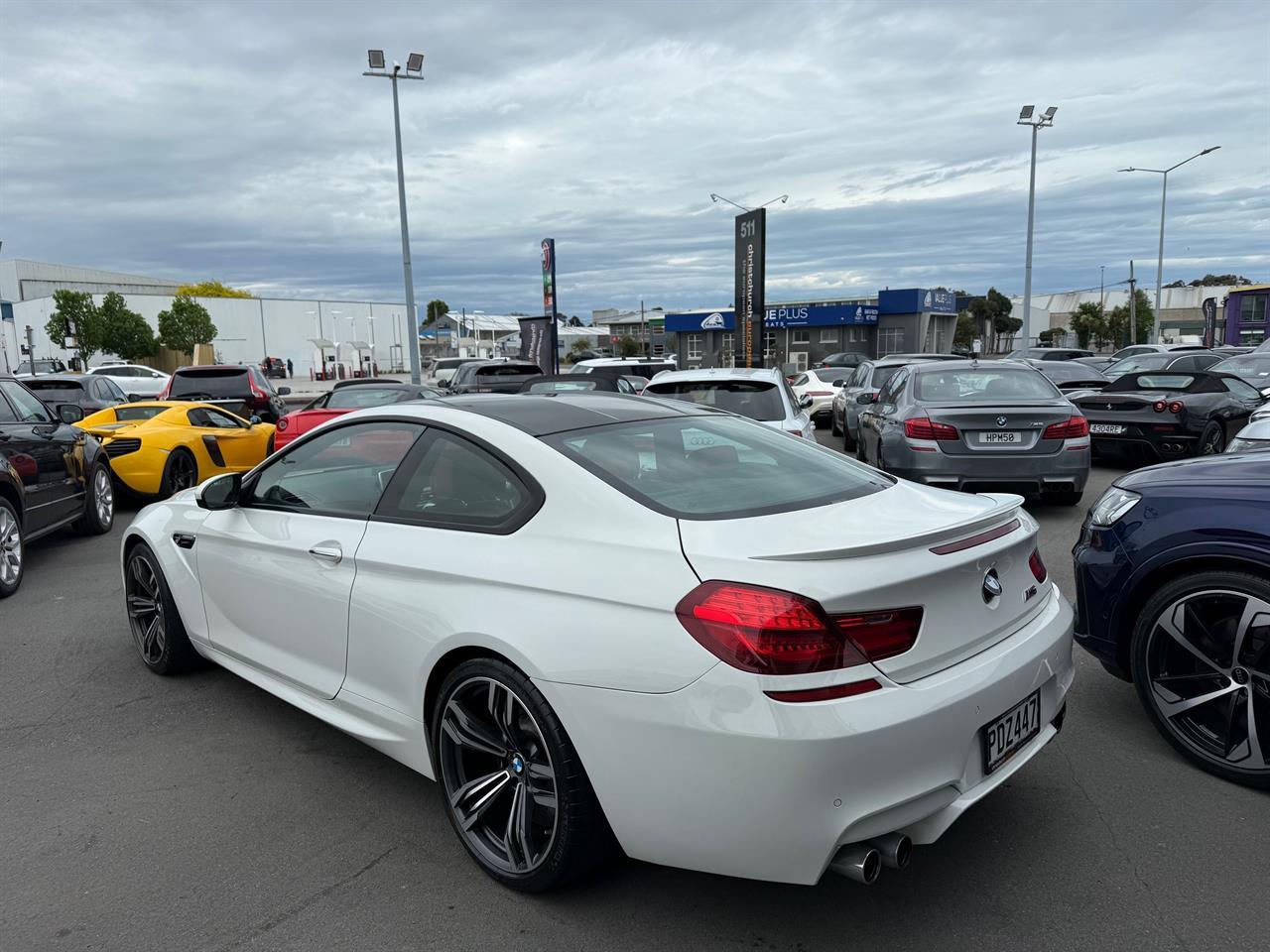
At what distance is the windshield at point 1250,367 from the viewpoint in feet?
48.1

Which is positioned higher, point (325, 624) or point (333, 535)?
point (333, 535)

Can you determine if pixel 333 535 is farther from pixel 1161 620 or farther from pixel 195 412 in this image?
pixel 195 412

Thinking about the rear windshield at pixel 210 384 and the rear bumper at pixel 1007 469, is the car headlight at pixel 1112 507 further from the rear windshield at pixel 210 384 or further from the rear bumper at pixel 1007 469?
the rear windshield at pixel 210 384

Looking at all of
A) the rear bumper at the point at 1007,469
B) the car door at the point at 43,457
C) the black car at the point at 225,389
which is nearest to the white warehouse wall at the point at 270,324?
the black car at the point at 225,389

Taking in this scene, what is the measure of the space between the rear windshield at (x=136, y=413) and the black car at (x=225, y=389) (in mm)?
3539

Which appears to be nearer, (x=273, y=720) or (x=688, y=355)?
(x=273, y=720)

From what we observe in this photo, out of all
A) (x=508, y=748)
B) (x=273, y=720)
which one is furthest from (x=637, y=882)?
(x=273, y=720)

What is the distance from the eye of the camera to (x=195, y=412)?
11094 mm

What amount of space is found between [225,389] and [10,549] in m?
9.25

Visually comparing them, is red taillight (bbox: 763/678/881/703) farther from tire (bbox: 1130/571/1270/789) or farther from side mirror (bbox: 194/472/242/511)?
side mirror (bbox: 194/472/242/511)

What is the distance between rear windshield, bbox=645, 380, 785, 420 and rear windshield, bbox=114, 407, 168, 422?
6.76 metres

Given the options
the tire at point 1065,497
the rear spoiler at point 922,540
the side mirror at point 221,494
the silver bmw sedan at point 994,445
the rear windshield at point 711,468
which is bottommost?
the tire at point 1065,497

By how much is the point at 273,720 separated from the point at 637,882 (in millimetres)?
2179

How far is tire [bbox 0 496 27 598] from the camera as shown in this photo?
673 cm
